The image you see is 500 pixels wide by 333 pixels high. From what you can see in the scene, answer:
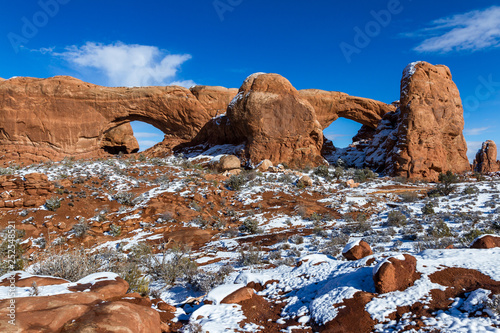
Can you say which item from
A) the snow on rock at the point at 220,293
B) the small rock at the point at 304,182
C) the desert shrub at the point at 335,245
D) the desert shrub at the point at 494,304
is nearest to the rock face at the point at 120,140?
the small rock at the point at 304,182

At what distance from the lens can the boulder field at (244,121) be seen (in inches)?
710

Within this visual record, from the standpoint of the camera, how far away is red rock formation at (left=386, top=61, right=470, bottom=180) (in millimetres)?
17641

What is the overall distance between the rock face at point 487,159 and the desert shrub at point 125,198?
2627 centimetres

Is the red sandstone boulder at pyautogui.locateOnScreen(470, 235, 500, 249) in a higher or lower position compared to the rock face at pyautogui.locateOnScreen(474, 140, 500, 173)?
lower

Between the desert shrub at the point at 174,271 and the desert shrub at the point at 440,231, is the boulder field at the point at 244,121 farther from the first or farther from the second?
the desert shrub at the point at 174,271

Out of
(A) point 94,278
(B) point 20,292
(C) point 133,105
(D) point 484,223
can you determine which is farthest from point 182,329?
(C) point 133,105

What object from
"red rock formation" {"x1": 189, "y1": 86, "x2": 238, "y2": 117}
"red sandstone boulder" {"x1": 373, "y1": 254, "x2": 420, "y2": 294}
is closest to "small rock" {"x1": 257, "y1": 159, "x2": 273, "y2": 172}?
"red rock formation" {"x1": 189, "y1": 86, "x2": 238, "y2": 117}

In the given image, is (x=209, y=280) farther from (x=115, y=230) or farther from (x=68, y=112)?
(x=68, y=112)

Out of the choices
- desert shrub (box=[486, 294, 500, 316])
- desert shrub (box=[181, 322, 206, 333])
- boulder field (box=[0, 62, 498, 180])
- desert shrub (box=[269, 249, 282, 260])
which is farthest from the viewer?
boulder field (box=[0, 62, 498, 180])

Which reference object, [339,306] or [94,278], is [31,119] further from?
[339,306]

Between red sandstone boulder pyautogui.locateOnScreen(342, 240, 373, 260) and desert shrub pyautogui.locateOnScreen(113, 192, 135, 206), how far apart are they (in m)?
9.05

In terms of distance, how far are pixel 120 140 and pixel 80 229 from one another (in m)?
19.9

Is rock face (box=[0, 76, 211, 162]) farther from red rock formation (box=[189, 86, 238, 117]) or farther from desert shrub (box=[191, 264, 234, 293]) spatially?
desert shrub (box=[191, 264, 234, 293])

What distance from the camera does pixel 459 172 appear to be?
18.6m
